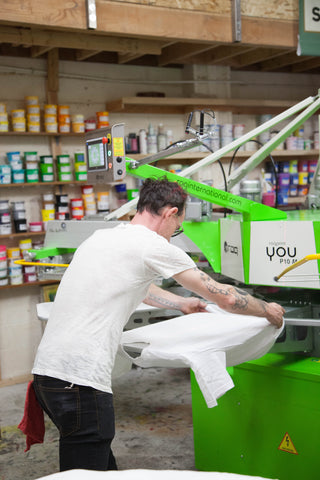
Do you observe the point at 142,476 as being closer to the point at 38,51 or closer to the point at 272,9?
the point at 272,9

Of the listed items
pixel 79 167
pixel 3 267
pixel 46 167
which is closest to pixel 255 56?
pixel 79 167

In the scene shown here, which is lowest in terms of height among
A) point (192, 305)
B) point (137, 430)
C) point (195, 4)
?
point (137, 430)

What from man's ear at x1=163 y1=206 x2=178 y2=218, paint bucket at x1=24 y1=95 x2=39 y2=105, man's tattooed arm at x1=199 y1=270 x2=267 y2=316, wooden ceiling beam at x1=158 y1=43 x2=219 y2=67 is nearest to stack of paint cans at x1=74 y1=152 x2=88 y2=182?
paint bucket at x1=24 y1=95 x2=39 y2=105

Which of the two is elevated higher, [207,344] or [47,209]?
[47,209]

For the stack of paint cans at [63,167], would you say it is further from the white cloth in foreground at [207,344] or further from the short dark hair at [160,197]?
the short dark hair at [160,197]

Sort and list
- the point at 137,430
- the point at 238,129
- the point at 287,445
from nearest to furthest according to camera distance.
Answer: the point at 287,445 < the point at 137,430 < the point at 238,129

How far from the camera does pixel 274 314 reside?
2.25 metres

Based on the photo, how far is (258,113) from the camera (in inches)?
219

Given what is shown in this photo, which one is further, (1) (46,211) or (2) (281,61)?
(2) (281,61)

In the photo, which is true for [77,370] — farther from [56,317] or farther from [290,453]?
[290,453]

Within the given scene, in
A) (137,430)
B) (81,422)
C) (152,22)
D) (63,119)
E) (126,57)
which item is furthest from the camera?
(126,57)

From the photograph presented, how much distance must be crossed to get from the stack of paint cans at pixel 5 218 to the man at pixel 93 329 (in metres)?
2.41

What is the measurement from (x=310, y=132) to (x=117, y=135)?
3732 mm

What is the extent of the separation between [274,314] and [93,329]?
0.73m
